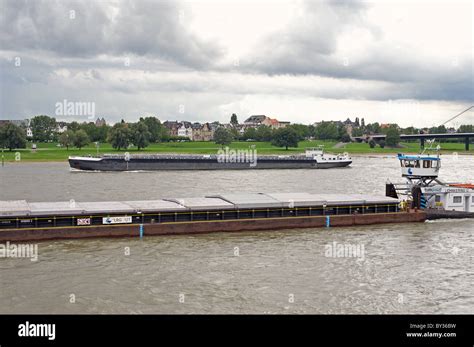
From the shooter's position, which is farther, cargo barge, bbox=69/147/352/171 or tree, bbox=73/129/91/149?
tree, bbox=73/129/91/149

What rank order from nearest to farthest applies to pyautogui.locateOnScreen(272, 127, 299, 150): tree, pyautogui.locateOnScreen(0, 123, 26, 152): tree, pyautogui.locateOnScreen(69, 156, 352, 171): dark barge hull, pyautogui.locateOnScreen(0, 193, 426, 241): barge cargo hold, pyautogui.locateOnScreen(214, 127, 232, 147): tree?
1. pyautogui.locateOnScreen(0, 193, 426, 241): barge cargo hold
2. pyautogui.locateOnScreen(69, 156, 352, 171): dark barge hull
3. pyautogui.locateOnScreen(0, 123, 26, 152): tree
4. pyautogui.locateOnScreen(272, 127, 299, 150): tree
5. pyautogui.locateOnScreen(214, 127, 232, 147): tree

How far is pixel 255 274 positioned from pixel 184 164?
7341 centimetres

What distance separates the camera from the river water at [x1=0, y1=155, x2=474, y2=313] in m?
20.2

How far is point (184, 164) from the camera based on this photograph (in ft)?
317

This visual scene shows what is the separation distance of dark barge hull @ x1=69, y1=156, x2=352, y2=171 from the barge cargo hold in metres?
57.6

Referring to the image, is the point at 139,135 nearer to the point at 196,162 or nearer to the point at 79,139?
the point at 79,139

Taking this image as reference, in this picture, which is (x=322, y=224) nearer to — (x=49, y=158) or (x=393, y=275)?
(x=393, y=275)

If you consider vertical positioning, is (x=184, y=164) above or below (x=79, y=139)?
below

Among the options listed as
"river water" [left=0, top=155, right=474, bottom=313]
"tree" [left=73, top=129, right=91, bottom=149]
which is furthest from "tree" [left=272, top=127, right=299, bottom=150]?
"river water" [left=0, top=155, right=474, bottom=313]

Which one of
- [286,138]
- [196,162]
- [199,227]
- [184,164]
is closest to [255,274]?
[199,227]

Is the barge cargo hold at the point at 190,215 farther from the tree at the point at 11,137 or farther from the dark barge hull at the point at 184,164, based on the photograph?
the tree at the point at 11,137

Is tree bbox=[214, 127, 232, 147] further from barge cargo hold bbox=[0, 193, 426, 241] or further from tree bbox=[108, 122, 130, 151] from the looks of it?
barge cargo hold bbox=[0, 193, 426, 241]

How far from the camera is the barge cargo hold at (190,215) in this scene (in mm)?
29469
